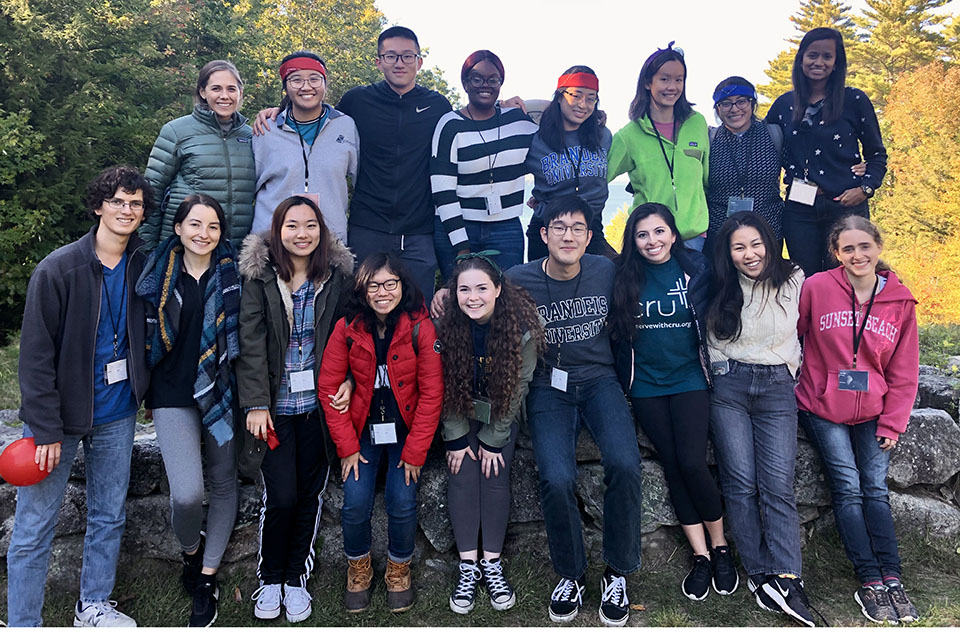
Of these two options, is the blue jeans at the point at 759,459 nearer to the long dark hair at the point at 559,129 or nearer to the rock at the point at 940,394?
the rock at the point at 940,394

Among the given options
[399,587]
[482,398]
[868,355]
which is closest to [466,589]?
[399,587]

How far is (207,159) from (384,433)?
2028 millimetres

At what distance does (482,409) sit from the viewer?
3203 millimetres

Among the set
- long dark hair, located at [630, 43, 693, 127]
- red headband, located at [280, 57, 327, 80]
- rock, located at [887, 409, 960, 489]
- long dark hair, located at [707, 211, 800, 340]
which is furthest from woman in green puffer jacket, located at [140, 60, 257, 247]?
rock, located at [887, 409, 960, 489]

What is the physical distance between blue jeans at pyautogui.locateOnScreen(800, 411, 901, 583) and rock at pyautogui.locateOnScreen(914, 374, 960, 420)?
3.80ft

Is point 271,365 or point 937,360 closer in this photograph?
point 271,365

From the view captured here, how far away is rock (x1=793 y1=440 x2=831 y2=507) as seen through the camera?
3.60 meters

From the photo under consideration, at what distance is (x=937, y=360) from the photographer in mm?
5398

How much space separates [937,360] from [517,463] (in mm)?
4332

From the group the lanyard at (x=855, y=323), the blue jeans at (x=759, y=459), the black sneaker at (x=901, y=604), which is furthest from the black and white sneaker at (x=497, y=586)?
the lanyard at (x=855, y=323)

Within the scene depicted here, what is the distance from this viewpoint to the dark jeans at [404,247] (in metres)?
4.05

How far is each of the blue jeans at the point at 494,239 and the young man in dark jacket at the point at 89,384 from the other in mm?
1786

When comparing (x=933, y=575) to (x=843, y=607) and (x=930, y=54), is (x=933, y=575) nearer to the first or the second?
(x=843, y=607)

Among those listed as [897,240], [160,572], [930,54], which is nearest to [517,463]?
[160,572]
